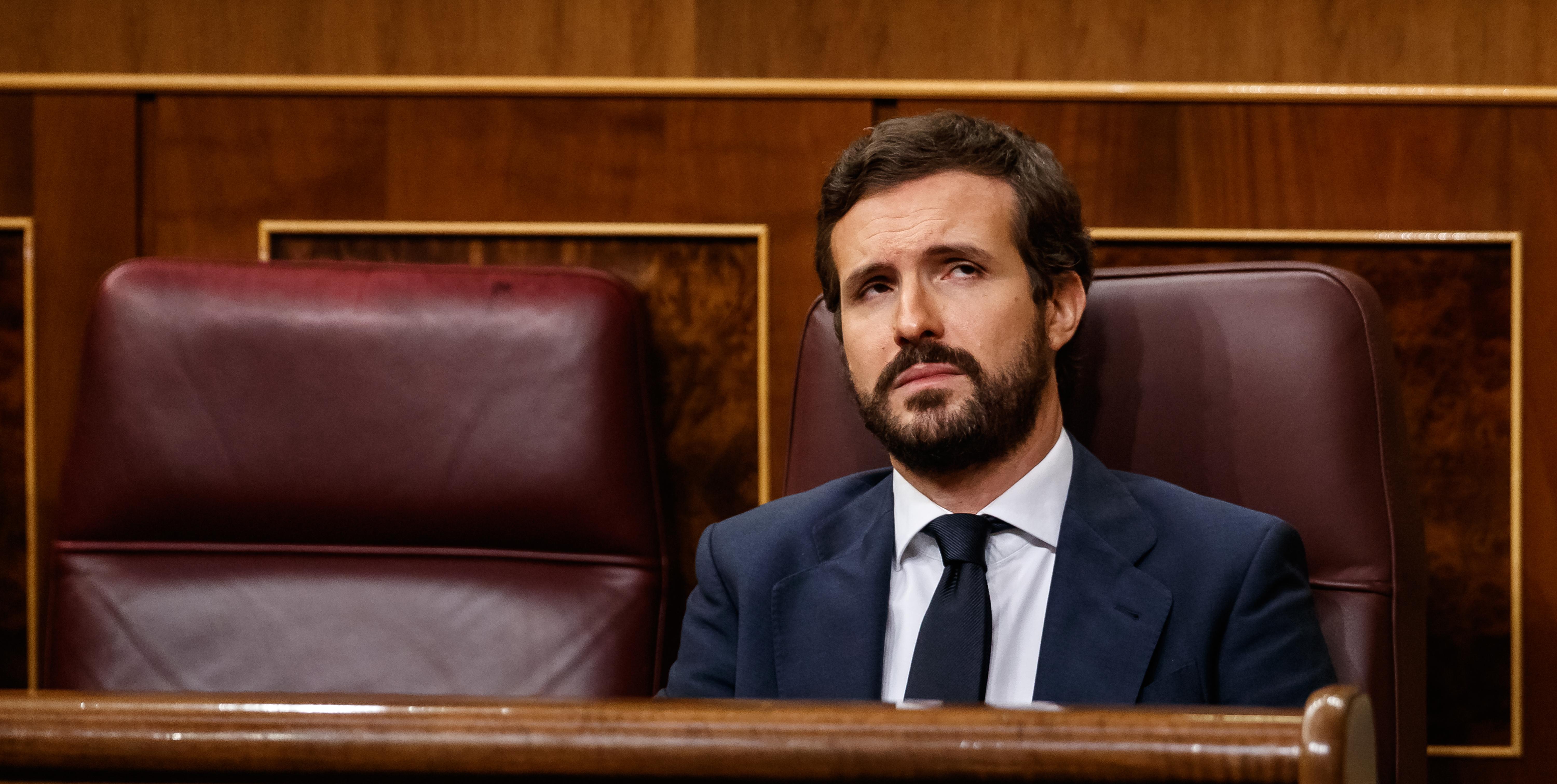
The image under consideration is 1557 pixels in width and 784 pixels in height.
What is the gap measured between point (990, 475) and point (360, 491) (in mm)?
678

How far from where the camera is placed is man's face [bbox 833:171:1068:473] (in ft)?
3.43

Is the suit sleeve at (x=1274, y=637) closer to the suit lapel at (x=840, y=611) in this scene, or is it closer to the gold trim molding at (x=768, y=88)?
the suit lapel at (x=840, y=611)

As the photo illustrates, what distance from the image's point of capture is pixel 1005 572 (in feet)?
3.43

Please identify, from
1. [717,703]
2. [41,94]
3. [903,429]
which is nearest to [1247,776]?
[717,703]

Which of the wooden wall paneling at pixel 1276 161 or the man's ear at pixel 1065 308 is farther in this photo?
the wooden wall paneling at pixel 1276 161

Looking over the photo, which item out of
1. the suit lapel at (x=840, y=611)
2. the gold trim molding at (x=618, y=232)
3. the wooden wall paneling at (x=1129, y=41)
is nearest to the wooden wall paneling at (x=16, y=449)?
the gold trim molding at (x=618, y=232)

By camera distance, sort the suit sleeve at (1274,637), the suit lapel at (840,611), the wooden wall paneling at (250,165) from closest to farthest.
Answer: the suit sleeve at (1274,637)
the suit lapel at (840,611)
the wooden wall paneling at (250,165)

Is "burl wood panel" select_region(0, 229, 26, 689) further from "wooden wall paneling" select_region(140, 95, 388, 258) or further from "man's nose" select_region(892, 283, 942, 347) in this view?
"man's nose" select_region(892, 283, 942, 347)

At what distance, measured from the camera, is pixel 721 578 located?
112 centimetres

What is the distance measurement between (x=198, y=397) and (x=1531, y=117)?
1607 millimetres

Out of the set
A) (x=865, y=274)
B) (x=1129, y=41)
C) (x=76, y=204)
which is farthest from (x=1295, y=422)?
(x=76, y=204)

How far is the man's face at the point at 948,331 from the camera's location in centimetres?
104

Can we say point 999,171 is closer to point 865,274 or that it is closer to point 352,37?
point 865,274

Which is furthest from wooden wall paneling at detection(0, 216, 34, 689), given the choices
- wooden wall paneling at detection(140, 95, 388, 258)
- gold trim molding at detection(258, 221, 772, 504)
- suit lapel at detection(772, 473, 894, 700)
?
suit lapel at detection(772, 473, 894, 700)
